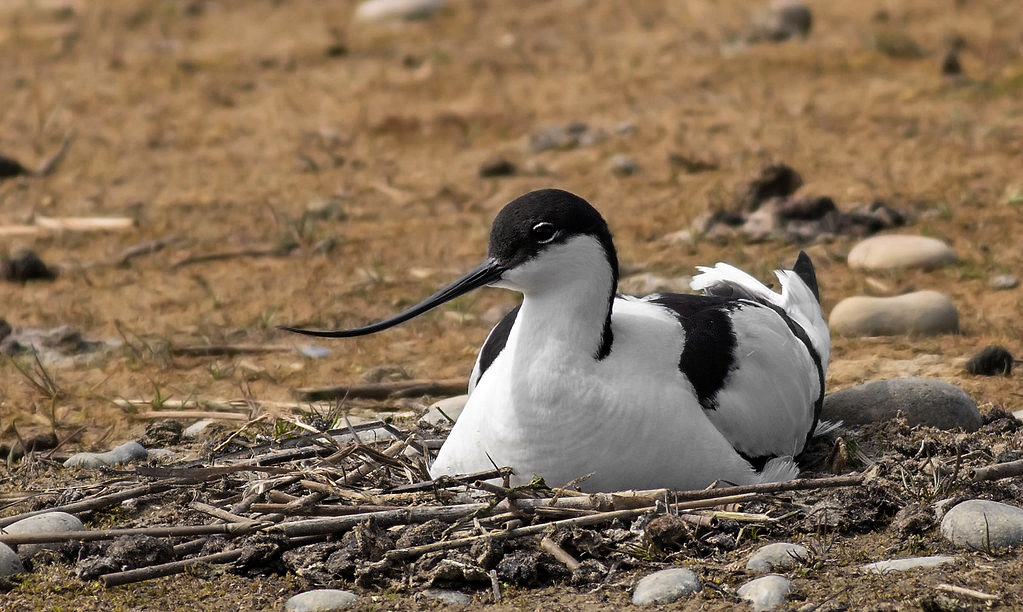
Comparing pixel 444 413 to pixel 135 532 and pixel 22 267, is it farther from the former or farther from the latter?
pixel 22 267

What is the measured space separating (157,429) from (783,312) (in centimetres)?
259

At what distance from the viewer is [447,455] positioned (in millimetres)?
4730

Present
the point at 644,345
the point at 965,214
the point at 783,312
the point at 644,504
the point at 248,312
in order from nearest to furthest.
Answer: the point at 644,504 < the point at 644,345 < the point at 783,312 < the point at 248,312 < the point at 965,214

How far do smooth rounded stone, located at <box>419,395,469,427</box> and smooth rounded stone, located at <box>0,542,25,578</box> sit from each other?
1.75 m

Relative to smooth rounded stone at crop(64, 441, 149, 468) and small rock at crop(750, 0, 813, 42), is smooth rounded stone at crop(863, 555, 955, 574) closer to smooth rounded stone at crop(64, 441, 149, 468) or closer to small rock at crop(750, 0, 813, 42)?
smooth rounded stone at crop(64, 441, 149, 468)

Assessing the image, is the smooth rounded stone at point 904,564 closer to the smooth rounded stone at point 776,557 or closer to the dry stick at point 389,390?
the smooth rounded stone at point 776,557

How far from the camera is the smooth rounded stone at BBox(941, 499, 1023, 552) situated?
13.4ft

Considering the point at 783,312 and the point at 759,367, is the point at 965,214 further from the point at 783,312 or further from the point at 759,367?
the point at 759,367

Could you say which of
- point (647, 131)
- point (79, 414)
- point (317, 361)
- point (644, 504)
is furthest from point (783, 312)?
point (647, 131)

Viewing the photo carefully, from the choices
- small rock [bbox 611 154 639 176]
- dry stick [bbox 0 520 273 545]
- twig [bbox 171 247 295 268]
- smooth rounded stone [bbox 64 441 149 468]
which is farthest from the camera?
small rock [bbox 611 154 639 176]

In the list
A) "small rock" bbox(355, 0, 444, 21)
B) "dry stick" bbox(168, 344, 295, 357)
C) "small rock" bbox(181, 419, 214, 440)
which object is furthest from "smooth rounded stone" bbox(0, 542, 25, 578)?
"small rock" bbox(355, 0, 444, 21)

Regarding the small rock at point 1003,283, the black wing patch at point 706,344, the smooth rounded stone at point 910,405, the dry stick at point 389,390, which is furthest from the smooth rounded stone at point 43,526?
the small rock at point 1003,283

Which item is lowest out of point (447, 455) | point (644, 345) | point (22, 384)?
point (22, 384)

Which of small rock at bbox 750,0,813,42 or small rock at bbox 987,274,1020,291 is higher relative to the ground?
small rock at bbox 750,0,813,42
